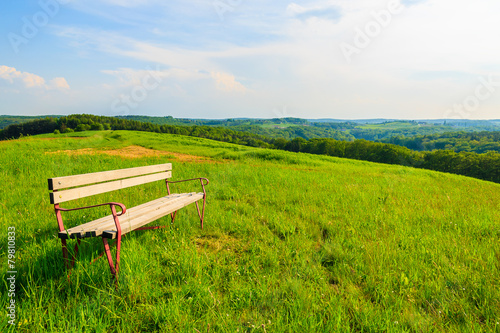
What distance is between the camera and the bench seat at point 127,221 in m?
2.46

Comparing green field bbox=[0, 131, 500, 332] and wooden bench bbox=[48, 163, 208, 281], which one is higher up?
wooden bench bbox=[48, 163, 208, 281]

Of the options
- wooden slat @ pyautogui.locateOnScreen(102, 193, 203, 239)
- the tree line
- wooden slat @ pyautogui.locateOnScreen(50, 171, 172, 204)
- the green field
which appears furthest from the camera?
the tree line

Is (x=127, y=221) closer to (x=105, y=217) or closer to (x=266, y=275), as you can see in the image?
(x=105, y=217)

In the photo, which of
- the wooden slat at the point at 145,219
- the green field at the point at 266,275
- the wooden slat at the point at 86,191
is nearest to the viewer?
the green field at the point at 266,275

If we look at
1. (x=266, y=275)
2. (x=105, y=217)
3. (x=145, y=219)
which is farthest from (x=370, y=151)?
(x=105, y=217)

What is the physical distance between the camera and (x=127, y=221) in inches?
117

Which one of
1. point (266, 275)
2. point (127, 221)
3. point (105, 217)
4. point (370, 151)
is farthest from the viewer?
point (370, 151)

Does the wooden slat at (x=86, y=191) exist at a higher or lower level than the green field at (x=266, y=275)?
higher

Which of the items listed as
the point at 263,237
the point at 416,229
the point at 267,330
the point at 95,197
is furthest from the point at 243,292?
the point at 95,197

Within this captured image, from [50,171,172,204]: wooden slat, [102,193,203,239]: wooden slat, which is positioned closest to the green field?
[102,193,203,239]: wooden slat

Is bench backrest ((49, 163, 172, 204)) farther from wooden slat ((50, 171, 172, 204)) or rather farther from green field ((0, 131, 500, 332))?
green field ((0, 131, 500, 332))

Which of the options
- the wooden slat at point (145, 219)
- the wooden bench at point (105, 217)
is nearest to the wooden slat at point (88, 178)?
the wooden bench at point (105, 217)

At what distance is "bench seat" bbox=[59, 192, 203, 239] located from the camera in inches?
97.0

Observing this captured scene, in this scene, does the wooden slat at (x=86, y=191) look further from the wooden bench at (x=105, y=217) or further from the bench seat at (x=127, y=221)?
the bench seat at (x=127, y=221)
